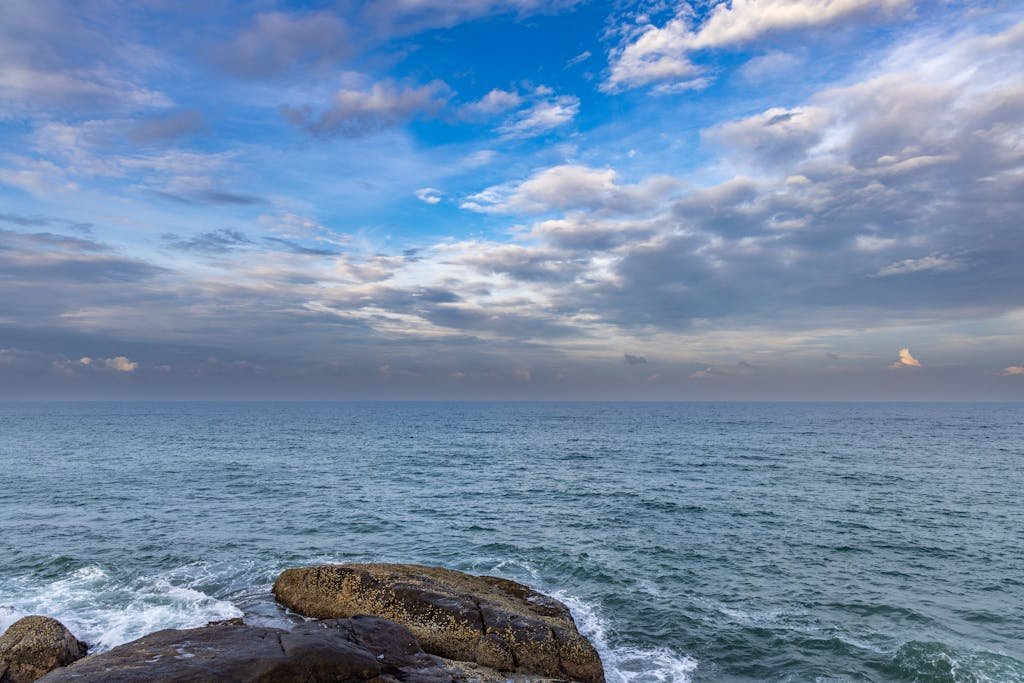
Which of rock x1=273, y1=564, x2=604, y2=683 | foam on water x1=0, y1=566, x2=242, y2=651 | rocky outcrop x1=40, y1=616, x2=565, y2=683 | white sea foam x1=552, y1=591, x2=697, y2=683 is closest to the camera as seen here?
rocky outcrop x1=40, y1=616, x2=565, y2=683

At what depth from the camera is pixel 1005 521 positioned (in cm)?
3844

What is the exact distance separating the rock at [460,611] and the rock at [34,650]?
6692 mm

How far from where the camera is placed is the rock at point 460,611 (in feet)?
55.0

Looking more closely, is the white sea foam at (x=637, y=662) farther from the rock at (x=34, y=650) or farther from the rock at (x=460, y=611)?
the rock at (x=34, y=650)

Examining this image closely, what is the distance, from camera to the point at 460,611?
709 inches

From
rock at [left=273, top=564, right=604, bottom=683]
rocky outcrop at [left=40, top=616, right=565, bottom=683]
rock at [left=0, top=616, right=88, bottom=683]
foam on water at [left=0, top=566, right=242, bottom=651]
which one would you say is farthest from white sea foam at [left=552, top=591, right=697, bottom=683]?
rock at [left=0, top=616, right=88, bottom=683]

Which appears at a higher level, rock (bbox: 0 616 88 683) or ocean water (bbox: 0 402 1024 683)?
rock (bbox: 0 616 88 683)

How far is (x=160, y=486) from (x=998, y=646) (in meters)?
59.8

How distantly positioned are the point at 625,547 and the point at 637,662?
44.0ft

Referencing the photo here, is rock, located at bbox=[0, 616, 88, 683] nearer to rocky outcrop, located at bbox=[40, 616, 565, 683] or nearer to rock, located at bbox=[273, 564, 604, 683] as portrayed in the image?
rocky outcrop, located at bbox=[40, 616, 565, 683]

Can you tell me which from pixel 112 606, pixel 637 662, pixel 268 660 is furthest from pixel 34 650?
pixel 637 662

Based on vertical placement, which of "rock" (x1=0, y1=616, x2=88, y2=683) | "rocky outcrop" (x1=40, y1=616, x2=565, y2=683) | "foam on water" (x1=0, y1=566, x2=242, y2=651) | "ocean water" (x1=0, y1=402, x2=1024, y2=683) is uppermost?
"rocky outcrop" (x1=40, y1=616, x2=565, y2=683)

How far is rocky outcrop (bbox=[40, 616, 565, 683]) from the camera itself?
11.6 m

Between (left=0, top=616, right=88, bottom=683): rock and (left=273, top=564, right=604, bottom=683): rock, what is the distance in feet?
22.0
